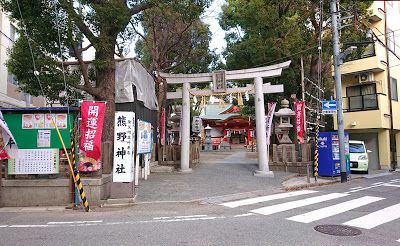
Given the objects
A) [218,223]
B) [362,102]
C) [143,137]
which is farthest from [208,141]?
[218,223]

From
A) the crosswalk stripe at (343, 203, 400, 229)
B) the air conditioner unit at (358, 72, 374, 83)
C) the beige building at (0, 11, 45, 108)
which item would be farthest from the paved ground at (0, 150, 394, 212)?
the air conditioner unit at (358, 72, 374, 83)

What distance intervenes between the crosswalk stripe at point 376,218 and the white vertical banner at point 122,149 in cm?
595

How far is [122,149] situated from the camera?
380 inches

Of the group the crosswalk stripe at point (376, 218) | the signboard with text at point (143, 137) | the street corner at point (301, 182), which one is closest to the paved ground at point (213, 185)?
the street corner at point (301, 182)

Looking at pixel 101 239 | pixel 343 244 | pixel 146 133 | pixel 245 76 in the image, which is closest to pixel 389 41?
pixel 245 76

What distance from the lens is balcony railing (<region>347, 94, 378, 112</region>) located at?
23.5 m

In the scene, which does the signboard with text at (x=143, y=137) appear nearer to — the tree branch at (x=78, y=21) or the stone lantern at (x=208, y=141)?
the tree branch at (x=78, y=21)

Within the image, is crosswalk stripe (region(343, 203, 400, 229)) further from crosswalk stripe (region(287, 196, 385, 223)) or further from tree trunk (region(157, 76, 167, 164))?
tree trunk (region(157, 76, 167, 164))

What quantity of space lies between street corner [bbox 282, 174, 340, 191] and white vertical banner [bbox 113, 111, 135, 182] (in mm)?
6061

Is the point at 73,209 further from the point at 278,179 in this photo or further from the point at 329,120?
the point at 329,120

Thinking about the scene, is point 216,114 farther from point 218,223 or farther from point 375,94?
point 218,223

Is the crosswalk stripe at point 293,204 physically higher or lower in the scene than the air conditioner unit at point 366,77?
lower

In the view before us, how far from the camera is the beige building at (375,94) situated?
23.0m

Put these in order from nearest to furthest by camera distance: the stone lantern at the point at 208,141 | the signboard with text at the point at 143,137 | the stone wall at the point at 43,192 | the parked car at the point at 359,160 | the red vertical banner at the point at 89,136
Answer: the stone wall at the point at 43,192, the red vertical banner at the point at 89,136, the signboard with text at the point at 143,137, the parked car at the point at 359,160, the stone lantern at the point at 208,141
